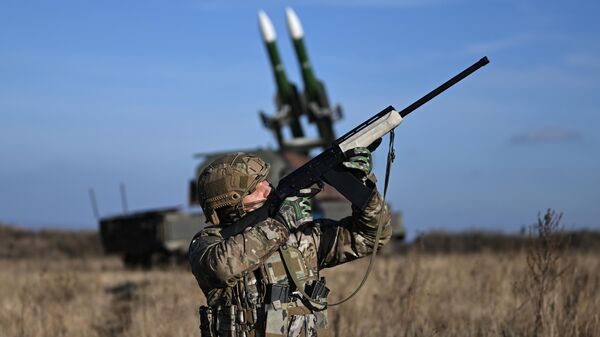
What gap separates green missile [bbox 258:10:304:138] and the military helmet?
22769 mm

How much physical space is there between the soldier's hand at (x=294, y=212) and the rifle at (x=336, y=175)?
0.12ft

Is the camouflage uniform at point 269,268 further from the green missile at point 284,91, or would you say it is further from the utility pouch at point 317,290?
the green missile at point 284,91

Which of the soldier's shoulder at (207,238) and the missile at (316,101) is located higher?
the missile at (316,101)

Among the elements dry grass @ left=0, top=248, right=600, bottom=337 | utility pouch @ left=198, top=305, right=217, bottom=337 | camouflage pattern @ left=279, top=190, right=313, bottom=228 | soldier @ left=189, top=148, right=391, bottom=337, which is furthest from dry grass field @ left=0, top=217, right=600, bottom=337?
utility pouch @ left=198, top=305, right=217, bottom=337

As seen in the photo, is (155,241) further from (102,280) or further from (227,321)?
(227,321)

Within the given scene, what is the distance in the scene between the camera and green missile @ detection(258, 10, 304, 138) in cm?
2745

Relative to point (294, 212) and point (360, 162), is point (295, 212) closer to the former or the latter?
point (294, 212)

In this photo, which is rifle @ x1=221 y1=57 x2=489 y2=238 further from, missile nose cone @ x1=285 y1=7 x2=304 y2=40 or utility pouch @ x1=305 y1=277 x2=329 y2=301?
missile nose cone @ x1=285 y1=7 x2=304 y2=40

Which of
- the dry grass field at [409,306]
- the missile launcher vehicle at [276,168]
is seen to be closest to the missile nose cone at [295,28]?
the missile launcher vehicle at [276,168]

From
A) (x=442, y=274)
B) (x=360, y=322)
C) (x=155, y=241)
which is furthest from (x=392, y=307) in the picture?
(x=155, y=241)

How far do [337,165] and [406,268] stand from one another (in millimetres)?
4984

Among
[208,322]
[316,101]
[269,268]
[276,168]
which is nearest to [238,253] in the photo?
[269,268]

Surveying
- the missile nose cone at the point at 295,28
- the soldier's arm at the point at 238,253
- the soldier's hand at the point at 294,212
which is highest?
the missile nose cone at the point at 295,28

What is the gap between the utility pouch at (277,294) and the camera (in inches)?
175
